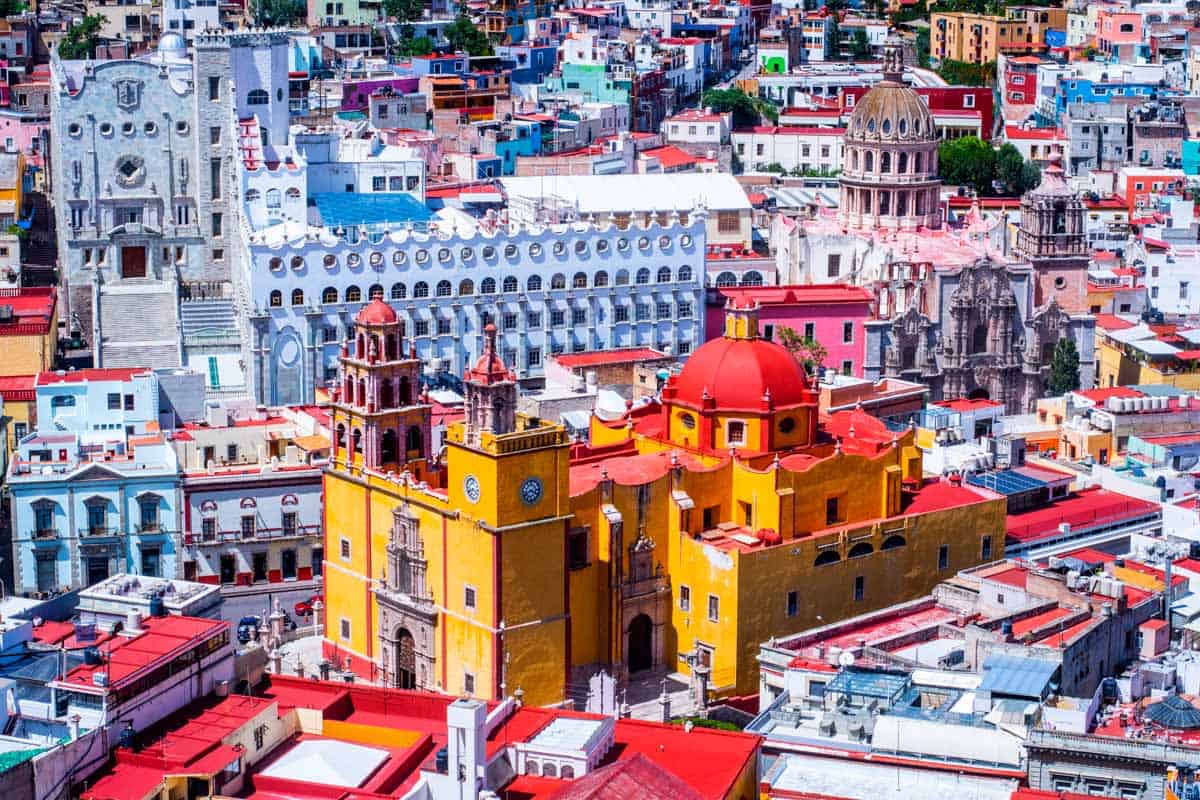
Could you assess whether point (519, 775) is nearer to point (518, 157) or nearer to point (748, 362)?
point (748, 362)

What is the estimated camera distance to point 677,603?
264 feet

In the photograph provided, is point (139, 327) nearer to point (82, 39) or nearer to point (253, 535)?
point (253, 535)

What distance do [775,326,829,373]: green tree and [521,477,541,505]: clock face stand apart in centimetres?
3809

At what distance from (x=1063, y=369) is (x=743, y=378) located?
37.0 metres

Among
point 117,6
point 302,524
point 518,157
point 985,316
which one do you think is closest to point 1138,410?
point 985,316

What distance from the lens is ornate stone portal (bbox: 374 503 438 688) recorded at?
77.8 meters

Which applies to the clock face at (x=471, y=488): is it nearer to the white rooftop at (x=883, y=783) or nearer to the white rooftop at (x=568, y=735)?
the white rooftop at (x=568, y=735)

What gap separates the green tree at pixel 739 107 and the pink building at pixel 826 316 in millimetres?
65092

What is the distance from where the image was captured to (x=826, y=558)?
80.5m

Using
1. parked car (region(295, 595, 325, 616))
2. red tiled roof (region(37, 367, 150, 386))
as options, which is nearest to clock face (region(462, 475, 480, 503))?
parked car (region(295, 595, 325, 616))

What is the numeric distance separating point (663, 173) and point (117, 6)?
70.8m

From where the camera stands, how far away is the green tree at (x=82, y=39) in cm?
17850

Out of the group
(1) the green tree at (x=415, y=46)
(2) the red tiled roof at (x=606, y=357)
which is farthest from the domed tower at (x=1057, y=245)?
(1) the green tree at (x=415, y=46)

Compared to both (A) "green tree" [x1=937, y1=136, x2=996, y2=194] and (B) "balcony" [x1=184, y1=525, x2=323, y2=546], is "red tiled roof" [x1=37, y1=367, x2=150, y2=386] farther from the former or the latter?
(A) "green tree" [x1=937, y1=136, x2=996, y2=194]
